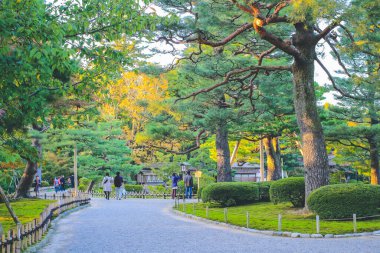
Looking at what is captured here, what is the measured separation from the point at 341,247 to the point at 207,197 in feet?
36.7

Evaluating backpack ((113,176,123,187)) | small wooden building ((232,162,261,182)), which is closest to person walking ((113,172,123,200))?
backpack ((113,176,123,187))

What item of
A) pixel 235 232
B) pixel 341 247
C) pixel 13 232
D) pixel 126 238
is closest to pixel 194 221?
pixel 235 232

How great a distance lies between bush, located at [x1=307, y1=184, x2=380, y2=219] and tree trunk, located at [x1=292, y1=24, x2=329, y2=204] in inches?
68.4

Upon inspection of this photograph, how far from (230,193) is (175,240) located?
972 cm

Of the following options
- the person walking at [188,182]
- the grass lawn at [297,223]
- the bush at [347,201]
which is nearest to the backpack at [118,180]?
the person walking at [188,182]

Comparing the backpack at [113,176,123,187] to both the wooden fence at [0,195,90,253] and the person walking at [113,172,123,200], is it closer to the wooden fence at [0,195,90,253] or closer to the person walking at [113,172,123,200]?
the person walking at [113,172,123,200]

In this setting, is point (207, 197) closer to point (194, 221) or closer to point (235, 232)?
point (194, 221)

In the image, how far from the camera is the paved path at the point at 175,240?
33.2 feet

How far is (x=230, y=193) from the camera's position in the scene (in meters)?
21.0

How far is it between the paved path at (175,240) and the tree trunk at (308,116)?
14.0 ft

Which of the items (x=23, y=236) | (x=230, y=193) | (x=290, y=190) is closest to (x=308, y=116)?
(x=290, y=190)

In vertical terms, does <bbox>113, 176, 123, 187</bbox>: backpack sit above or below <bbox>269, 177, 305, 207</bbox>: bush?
above

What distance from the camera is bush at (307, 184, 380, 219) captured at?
14.2 m

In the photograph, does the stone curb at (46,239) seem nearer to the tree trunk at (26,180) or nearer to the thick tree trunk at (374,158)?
the tree trunk at (26,180)
